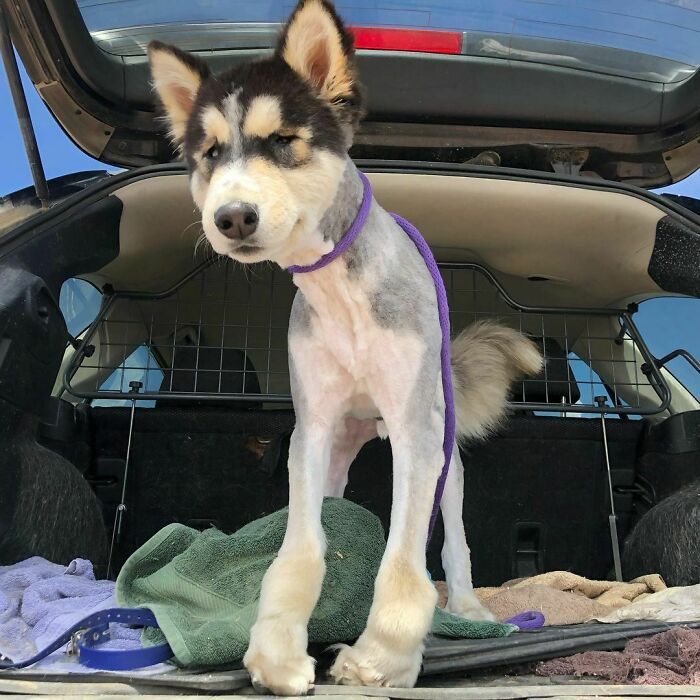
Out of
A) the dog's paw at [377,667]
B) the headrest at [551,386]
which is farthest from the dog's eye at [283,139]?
the headrest at [551,386]

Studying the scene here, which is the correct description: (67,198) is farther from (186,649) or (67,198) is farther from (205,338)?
(186,649)

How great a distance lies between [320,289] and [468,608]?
97 cm

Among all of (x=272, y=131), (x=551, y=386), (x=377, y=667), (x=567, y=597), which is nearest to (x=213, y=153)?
(x=272, y=131)

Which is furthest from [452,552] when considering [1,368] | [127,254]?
[127,254]

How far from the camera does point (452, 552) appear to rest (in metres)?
2.10

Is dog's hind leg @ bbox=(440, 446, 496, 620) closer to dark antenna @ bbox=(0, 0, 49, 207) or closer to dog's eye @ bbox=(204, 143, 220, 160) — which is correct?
dog's eye @ bbox=(204, 143, 220, 160)

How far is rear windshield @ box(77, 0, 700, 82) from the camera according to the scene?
231cm

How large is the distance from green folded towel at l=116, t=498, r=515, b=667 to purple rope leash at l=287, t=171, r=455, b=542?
179 millimetres

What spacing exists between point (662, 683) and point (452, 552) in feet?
3.24

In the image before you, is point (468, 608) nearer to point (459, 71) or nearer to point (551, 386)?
point (551, 386)

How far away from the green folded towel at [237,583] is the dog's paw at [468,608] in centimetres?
39

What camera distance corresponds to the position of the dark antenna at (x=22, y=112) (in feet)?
6.27

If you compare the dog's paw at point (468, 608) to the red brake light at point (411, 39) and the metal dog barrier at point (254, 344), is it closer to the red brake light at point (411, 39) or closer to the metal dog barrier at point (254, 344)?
the metal dog barrier at point (254, 344)

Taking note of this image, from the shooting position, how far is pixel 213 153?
1.54 m
